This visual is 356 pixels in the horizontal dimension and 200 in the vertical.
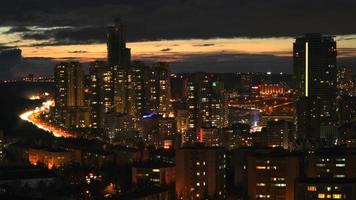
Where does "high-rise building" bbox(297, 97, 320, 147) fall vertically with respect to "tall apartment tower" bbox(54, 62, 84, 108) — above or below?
below

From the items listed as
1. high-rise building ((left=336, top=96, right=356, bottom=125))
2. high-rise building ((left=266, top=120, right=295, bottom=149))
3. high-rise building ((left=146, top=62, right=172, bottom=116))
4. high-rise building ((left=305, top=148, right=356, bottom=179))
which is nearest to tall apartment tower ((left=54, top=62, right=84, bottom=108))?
high-rise building ((left=146, top=62, right=172, bottom=116))

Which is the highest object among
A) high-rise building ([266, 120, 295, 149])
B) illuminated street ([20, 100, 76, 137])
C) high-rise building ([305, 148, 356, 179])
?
high-rise building ([305, 148, 356, 179])

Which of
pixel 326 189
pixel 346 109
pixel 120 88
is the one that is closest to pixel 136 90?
pixel 120 88

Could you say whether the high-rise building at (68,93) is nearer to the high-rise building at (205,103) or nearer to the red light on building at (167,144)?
the high-rise building at (205,103)

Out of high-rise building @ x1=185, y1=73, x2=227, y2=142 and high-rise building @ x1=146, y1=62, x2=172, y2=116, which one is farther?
high-rise building @ x1=146, y1=62, x2=172, y2=116

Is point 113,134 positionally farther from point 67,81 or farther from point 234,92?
point 234,92

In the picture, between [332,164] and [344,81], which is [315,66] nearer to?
[344,81]

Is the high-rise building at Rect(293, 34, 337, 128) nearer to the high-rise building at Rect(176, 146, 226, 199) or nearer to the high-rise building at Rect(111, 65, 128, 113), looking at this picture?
the high-rise building at Rect(111, 65, 128, 113)
